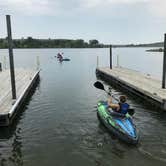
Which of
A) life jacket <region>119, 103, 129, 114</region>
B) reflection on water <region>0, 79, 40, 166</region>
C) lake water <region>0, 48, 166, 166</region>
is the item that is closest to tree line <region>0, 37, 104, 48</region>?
lake water <region>0, 48, 166, 166</region>

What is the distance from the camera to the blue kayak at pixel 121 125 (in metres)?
8.01

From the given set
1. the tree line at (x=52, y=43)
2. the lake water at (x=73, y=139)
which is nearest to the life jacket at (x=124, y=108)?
the lake water at (x=73, y=139)

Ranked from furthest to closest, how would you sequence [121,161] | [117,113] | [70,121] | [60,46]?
[60,46] → [70,121] → [117,113] → [121,161]

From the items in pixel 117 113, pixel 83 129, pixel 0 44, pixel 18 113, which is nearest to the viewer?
pixel 117 113

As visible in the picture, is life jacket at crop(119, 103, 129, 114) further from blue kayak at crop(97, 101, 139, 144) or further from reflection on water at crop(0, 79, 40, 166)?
reflection on water at crop(0, 79, 40, 166)

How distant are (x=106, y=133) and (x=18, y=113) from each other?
460 cm

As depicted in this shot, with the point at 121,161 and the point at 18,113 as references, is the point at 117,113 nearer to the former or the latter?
the point at 121,161

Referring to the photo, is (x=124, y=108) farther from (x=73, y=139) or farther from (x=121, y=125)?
(x=73, y=139)

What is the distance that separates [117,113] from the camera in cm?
900

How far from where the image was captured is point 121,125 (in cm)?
847

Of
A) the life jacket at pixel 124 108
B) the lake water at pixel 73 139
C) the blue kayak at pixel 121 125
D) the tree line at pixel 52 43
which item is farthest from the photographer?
the tree line at pixel 52 43

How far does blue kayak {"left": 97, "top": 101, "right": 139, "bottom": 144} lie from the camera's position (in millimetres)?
8008

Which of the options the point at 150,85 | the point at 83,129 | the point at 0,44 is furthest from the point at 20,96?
the point at 0,44

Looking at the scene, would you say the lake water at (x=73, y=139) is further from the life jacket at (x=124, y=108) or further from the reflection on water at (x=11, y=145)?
the life jacket at (x=124, y=108)
